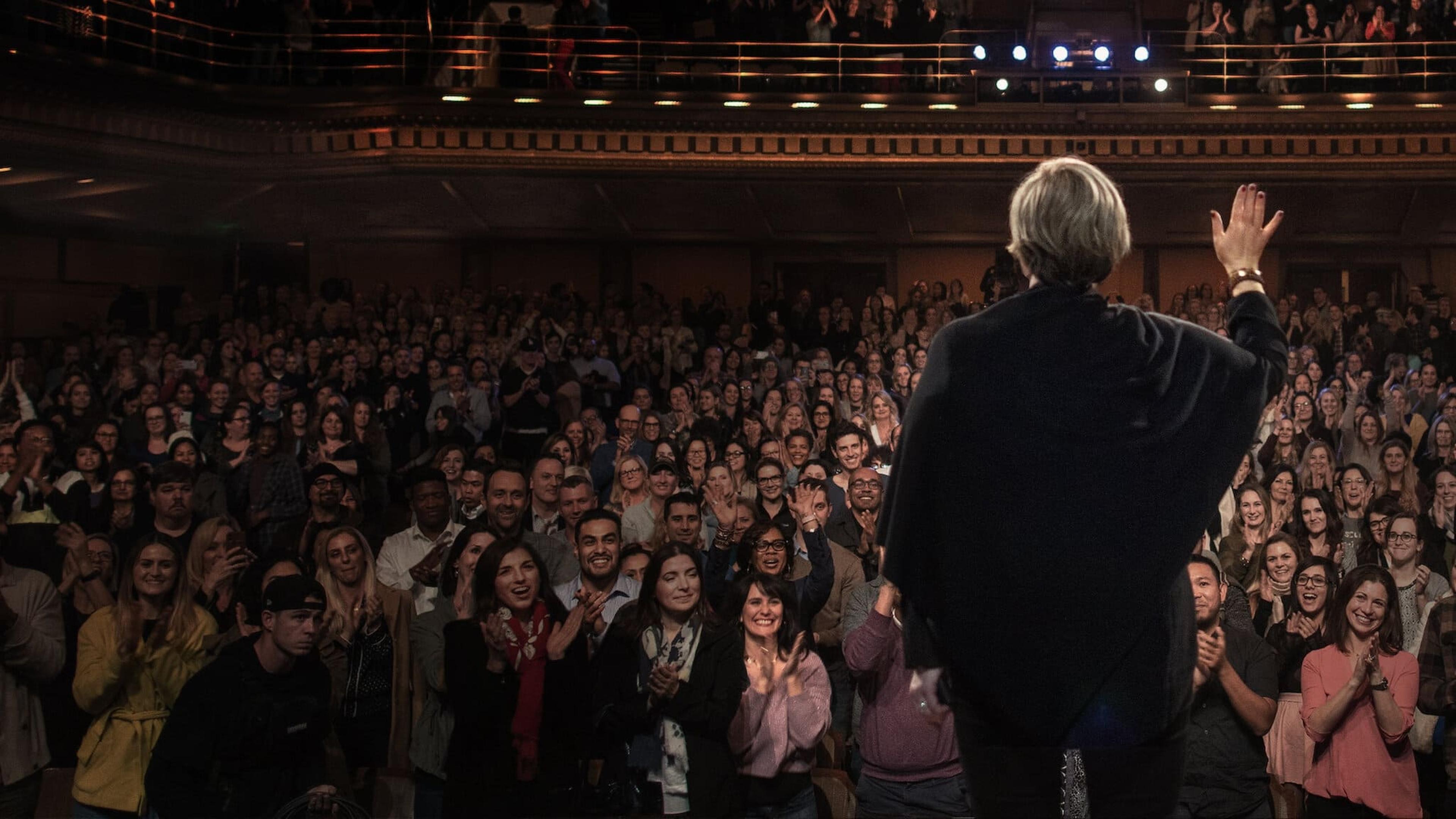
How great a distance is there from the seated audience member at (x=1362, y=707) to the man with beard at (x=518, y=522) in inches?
99.6

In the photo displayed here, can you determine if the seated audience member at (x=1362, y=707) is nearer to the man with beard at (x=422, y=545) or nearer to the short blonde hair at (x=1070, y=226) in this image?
the short blonde hair at (x=1070, y=226)

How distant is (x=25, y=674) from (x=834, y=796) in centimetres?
253

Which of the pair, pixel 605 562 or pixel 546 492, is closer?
pixel 605 562

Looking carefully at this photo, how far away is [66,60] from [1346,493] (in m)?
9.98

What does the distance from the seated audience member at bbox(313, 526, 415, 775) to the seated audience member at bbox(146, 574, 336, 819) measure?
313 mm

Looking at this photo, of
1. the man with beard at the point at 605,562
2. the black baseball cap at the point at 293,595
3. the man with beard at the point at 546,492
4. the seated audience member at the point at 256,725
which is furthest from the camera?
the man with beard at the point at 546,492

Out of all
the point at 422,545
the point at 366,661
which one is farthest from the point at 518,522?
the point at 366,661

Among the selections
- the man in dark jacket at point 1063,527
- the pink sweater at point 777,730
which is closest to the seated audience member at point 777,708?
the pink sweater at point 777,730

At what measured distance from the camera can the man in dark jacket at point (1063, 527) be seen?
1.70 m

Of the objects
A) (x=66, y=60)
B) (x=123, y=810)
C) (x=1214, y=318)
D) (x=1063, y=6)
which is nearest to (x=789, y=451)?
(x=123, y=810)

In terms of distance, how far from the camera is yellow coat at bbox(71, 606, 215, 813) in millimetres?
4121

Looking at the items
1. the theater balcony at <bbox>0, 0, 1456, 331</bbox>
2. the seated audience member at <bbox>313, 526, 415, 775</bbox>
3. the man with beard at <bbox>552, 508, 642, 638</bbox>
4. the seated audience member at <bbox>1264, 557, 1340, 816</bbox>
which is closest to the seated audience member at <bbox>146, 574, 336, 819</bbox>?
the seated audience member at <bbox>313, 526, 415, 775</bbox>

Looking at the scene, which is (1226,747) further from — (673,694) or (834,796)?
(673,694)

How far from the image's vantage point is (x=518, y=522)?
5.34m
